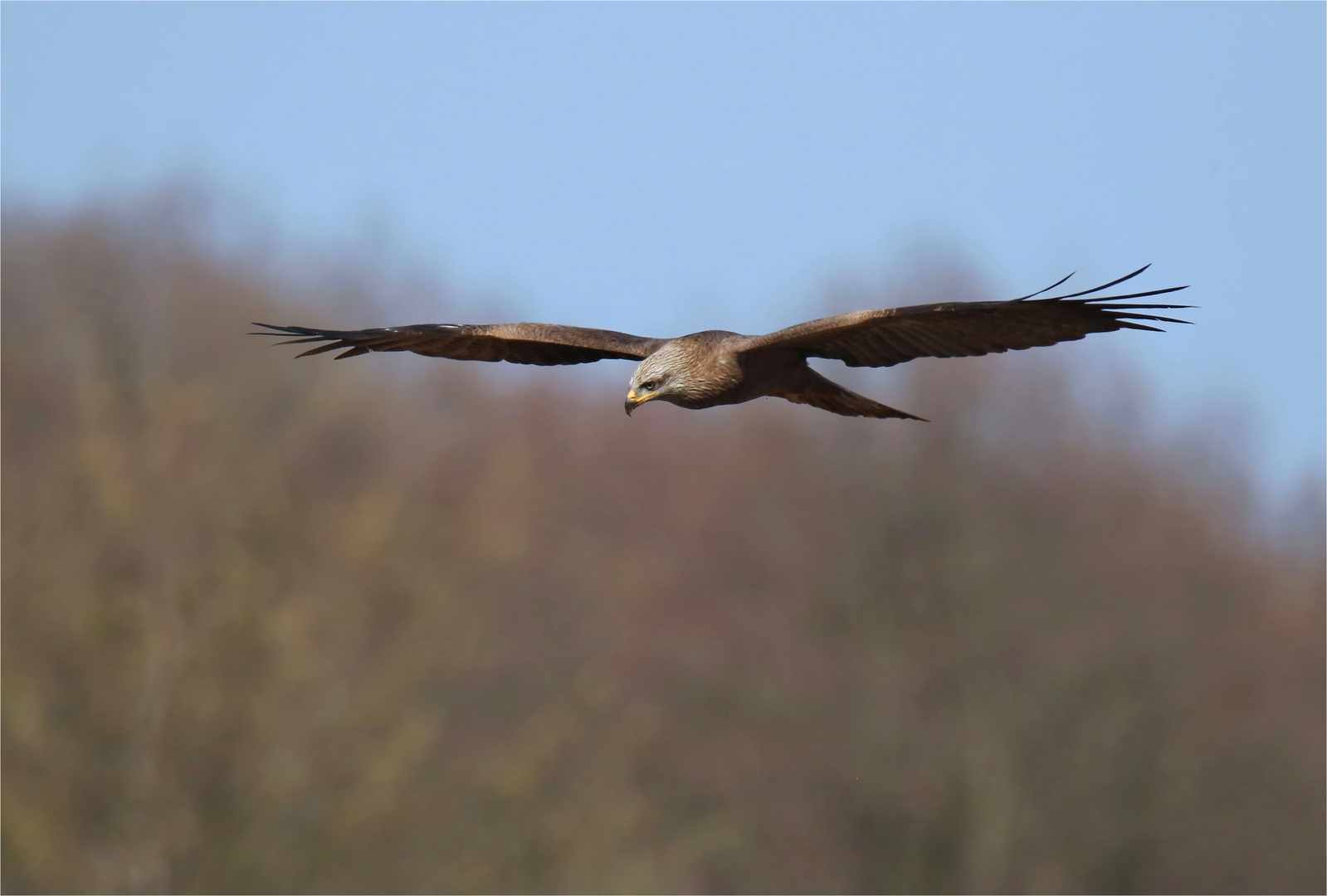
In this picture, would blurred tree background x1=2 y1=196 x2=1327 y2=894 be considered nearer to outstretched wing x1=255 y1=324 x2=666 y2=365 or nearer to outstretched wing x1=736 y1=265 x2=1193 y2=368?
outstretched wing x1=255 y1=324 x2=666 y2=365

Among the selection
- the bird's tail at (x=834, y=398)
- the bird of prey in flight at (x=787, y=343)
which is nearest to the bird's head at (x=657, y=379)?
the bird of prey in flight at (x=787, y=343)

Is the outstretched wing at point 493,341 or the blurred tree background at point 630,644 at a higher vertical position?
the outstretched wing at point 493,341

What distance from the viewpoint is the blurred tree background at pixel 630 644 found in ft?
65.6

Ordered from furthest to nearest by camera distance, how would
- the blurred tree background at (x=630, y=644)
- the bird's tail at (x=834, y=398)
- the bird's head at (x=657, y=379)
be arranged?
the blurred tree background at (x=630, y=644) → the bird's tail at (x=834, y=398) → the bird's head at (x=657, y=379)

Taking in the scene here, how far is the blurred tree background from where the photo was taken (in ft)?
65.6

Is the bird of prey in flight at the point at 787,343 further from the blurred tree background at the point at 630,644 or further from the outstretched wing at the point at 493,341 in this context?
the blurred tree background at the point at 630,644

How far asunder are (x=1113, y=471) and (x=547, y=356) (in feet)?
61.7

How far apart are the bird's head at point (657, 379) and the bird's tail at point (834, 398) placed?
72 cm

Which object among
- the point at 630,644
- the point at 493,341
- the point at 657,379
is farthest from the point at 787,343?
the point at 630,644

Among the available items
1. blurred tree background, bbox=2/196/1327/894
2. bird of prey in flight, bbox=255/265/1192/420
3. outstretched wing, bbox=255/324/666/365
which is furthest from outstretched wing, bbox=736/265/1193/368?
blurred tree background, bbox=2/196/1327/894

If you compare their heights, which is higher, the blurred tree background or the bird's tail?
the bird's tail

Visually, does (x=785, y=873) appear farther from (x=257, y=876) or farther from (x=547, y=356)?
(x=547, y=356)

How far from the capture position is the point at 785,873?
23.5 metres

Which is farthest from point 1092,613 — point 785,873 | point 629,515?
point 629,515
